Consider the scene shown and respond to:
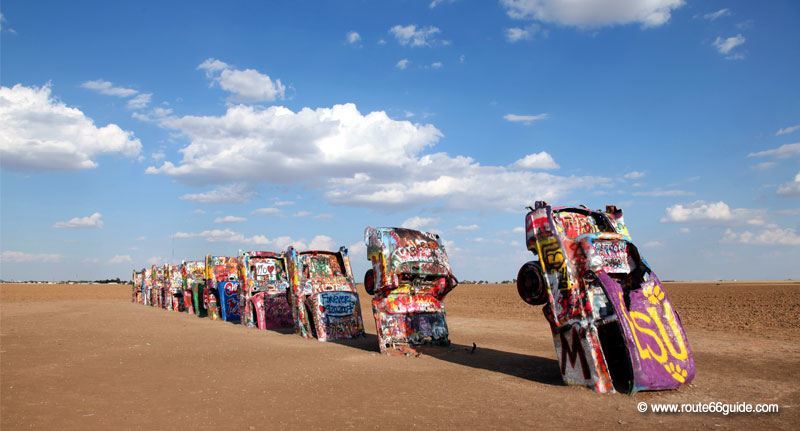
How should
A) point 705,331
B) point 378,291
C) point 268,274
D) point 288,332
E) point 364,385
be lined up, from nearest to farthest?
point 364,385 → point 378,291 → point 705,331 → point 288,332 → point 268,274

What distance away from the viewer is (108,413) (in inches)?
267

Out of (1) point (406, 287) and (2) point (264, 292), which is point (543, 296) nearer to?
(1) point (406, 287)

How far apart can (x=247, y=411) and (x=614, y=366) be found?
20.9 ft

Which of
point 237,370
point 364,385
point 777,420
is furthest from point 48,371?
point 777,420

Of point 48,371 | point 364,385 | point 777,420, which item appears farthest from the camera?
point 48,371

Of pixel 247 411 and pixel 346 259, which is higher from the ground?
pixel 346 259

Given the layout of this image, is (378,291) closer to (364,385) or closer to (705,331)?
(364,385)

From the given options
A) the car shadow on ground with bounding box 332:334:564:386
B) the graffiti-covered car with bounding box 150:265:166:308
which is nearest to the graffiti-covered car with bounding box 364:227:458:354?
the car shadow on ground with bounding box 332:334:564:386

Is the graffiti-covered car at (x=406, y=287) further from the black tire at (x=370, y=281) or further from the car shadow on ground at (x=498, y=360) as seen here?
the car shadow on ground at (x=498, y=360)

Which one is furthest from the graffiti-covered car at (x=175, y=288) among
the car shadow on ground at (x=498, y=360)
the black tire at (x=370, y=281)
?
the black tire at (x=370, y=281)

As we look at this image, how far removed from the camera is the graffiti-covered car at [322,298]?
15.3 m

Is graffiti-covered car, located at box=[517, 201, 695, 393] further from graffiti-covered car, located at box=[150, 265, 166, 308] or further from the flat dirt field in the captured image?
graffiti-covered car, located at box=[150, 265, 166, 308]

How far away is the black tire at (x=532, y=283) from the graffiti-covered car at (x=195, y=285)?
20.5 metres

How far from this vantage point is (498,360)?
36.9ft
